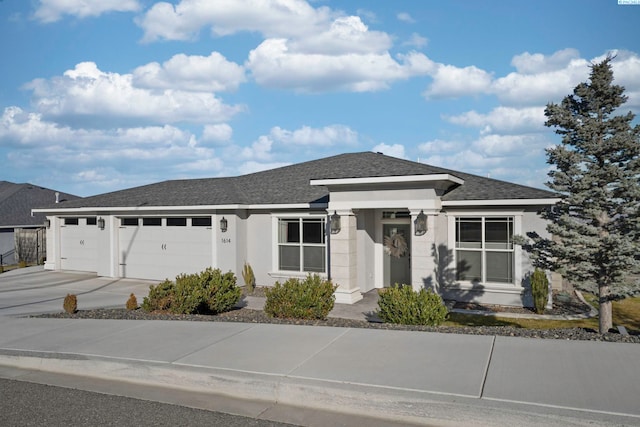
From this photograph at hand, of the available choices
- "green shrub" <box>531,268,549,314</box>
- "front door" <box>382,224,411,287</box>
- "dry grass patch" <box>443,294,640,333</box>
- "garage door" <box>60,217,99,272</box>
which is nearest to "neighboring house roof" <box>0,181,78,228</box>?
"garage door" <box>60,217,99,272</box>

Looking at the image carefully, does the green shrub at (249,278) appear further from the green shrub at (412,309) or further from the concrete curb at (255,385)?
the concrete curb at (255,385)

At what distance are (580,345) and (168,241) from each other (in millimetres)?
14290

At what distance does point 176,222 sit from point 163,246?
1.03 m

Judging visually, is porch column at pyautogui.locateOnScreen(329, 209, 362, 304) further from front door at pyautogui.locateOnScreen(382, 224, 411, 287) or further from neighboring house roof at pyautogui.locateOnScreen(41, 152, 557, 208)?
front door at pyautogui.locateOnScreen(382, 224, 411, 287)

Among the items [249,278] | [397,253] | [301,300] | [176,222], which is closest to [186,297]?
[301,300]

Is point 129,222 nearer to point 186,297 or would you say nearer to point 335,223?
point 335,223

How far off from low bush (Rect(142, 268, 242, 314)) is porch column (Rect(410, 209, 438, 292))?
4665 mm

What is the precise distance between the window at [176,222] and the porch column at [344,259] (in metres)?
6.10

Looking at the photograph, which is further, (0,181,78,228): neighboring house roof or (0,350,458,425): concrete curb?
(0,181,78,228): neighboring house roof

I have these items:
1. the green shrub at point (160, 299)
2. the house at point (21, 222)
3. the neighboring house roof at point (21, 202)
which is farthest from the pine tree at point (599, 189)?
the neighboring house roof at point (21, 202)

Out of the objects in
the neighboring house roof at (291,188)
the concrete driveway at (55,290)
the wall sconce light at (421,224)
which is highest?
the neighboring house roof at (291,188)

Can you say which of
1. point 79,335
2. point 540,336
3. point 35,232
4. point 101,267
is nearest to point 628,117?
point 540,336

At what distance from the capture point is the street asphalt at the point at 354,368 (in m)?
4.83

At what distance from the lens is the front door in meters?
15.4
